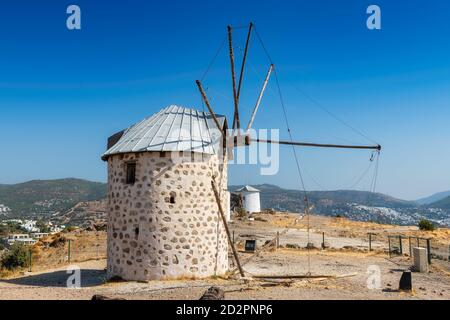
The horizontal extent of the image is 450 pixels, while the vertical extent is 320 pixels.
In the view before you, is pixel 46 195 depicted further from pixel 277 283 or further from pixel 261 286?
pixel 261 286

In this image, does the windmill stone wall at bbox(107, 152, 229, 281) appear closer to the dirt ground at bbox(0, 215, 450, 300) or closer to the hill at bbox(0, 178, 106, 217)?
the dirt ground at bbox(0, 215, 450, 300)

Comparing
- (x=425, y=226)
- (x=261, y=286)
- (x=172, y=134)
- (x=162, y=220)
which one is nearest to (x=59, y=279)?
(x=162, y=220)

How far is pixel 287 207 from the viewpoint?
530 ft

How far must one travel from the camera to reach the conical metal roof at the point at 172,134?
15188mm

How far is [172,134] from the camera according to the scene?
51.3ft

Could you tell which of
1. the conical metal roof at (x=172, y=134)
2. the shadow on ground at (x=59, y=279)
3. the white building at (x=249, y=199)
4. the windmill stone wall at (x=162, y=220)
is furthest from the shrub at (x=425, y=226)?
the shadow on ground at (x=59, y=279)

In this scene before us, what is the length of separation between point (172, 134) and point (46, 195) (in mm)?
148606

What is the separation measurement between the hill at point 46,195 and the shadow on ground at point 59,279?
4569 inches

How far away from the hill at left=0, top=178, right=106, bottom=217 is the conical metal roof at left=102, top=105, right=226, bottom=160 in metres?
119

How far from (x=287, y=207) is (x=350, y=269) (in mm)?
145570

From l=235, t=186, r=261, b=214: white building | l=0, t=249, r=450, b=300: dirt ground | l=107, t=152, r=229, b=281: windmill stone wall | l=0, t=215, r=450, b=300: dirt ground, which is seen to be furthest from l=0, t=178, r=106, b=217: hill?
l=107, t=152, r=229, b=281: windmill stone wall
